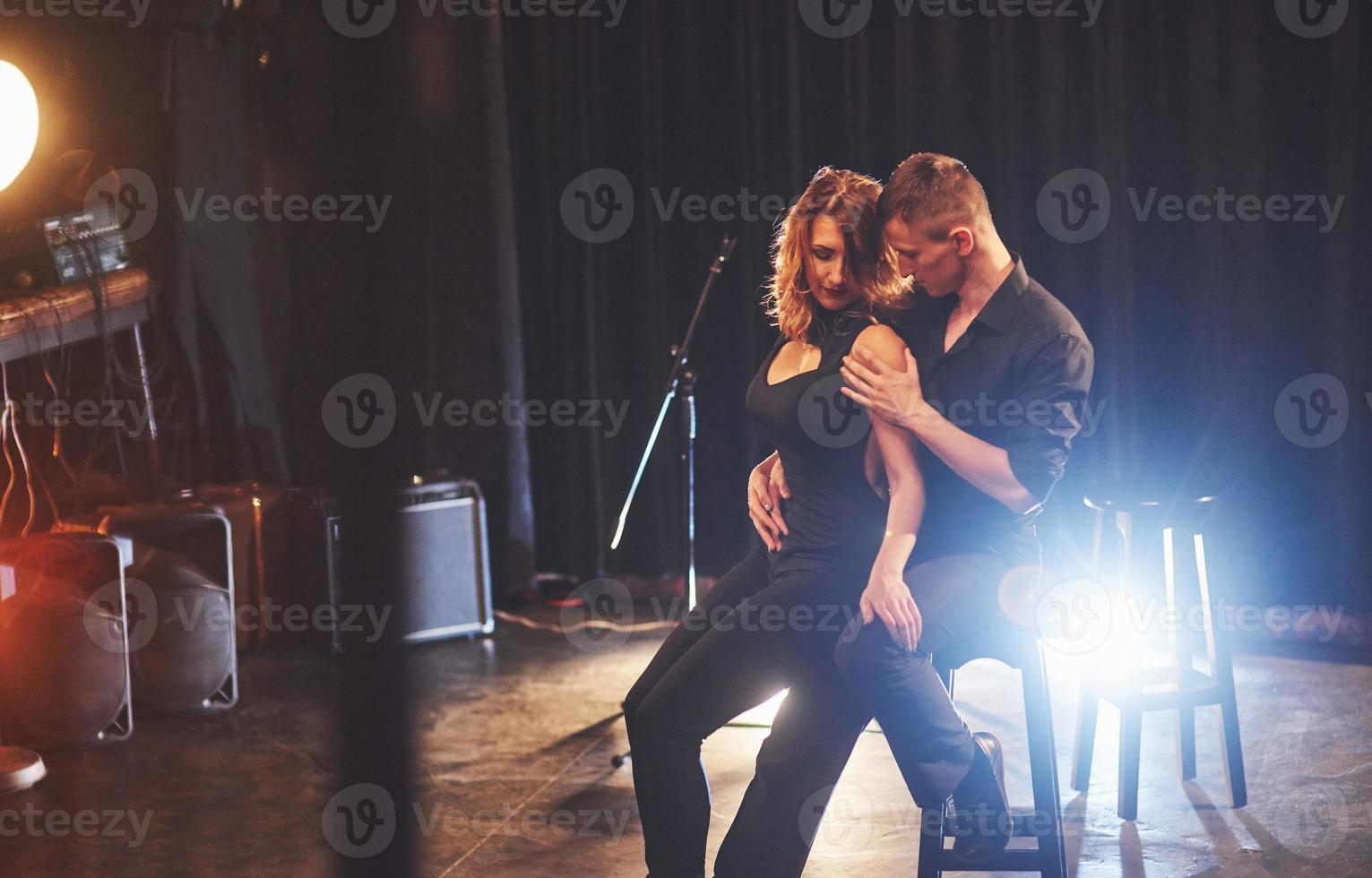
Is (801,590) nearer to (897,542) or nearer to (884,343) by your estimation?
(897,542)

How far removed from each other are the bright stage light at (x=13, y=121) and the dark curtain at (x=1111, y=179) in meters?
2.10

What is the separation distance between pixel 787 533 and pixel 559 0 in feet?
10.8

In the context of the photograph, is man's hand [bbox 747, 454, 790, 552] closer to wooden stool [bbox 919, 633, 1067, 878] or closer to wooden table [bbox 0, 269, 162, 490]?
wooden stool [bbox 919, 633, 1067, 878]

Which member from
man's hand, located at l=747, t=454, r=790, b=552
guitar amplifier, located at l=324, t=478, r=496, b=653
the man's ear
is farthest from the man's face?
guitar amplifier, located at l=324, t=478, r=496, b=653

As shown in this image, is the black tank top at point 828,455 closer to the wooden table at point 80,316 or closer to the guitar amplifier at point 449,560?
the guitar amplifier at point 449,560

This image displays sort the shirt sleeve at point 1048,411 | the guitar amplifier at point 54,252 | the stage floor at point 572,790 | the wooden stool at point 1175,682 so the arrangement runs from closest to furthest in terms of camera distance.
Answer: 1. the shirt sleeve at point 1048,411
2. the stage floor at point 572,790
3. the wooden stool at point 1175,682
4. the guitar amplifier at point 54,252

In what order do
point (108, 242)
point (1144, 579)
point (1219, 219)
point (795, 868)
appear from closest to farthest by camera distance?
point (795, 868)
point (1144, 579)
point (1219, 219)
point (108, 242)

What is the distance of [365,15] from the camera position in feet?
3.72

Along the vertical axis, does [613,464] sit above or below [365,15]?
below

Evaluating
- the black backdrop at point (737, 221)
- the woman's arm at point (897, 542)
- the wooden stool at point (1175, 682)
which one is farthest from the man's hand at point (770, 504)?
the black backdrop at point (737, 221)

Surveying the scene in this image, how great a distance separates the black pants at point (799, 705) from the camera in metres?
2.17

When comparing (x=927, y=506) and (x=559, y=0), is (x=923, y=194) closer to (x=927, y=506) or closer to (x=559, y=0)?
(x=927, y=506)

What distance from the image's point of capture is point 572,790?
332cm

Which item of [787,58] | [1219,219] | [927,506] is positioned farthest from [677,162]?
[927,506]
